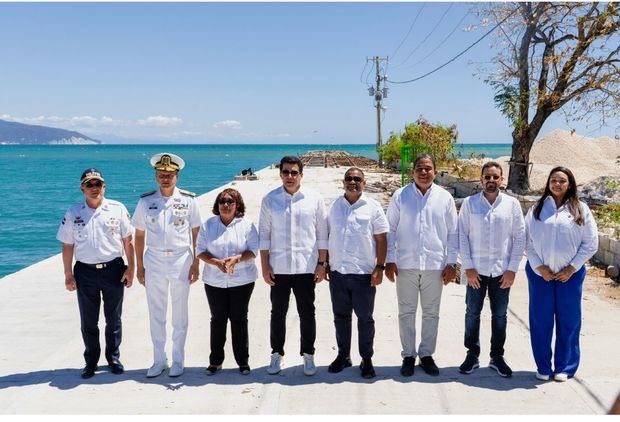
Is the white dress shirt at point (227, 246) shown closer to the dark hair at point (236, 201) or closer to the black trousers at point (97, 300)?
the dark hair at point (236, 201)

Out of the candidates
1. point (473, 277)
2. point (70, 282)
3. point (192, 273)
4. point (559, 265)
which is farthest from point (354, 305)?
point (70, 282)

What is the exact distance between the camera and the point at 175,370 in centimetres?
425

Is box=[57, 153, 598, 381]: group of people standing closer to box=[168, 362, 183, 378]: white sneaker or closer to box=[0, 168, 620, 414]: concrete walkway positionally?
box=[168, 362, 183, 378]: white sneaker

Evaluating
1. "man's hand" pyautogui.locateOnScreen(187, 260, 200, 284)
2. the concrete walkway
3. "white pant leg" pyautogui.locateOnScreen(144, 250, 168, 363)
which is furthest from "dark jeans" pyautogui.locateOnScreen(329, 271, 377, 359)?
"white pant leg" pyautogui.locateOnScreen(144, 250, 168, 363)

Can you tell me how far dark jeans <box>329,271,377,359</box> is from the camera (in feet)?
13.9

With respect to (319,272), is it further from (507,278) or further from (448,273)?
(507,278)

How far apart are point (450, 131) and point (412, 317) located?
74.6 feet

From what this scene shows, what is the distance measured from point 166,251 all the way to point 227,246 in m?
0.51

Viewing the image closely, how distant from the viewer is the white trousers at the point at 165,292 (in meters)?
4.29

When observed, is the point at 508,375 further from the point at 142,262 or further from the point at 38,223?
the point at 38,223

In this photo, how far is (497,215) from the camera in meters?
4.18

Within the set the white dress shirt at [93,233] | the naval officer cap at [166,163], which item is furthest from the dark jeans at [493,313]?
the white dress shirt at [93,233]

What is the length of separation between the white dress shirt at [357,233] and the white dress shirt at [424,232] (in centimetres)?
17

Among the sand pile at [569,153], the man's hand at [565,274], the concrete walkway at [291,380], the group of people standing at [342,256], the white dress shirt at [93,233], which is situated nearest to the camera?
the concrete walkway at [291,380]
